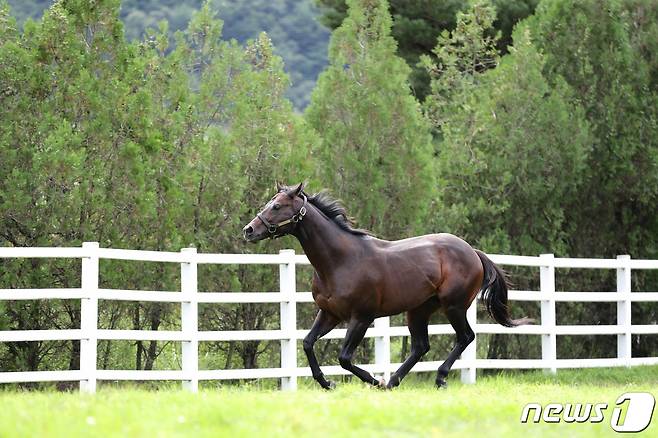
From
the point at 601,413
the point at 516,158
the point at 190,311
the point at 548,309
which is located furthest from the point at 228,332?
the point at 516,158

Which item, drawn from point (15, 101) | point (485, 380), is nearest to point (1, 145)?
point (15, 101)

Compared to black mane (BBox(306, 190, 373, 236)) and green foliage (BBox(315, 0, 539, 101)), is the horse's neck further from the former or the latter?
Result: green foliage (BBox(315, 0, 539, 101))

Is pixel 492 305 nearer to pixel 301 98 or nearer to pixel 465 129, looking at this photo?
pixel 465 129

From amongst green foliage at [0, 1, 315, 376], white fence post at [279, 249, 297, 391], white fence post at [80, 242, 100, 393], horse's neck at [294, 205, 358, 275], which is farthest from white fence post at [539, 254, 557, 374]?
white fence post at [80, 242, 100, 393]

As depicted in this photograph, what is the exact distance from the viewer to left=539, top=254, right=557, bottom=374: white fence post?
1473 centimetres

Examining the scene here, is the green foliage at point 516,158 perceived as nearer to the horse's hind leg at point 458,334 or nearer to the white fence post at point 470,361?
the white fence post at point 470,361

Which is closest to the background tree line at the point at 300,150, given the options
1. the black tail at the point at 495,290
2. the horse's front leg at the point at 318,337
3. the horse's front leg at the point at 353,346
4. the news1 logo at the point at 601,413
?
the horse's front leg at the point at 318,337

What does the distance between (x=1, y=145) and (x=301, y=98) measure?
54843mm

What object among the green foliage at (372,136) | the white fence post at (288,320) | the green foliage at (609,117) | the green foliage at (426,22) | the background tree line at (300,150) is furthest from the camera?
the green foliage at (426,22)

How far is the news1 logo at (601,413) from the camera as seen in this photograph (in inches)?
305

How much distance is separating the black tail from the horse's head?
2.13 meters

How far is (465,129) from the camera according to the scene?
1761 centimetres

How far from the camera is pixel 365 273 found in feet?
35.4

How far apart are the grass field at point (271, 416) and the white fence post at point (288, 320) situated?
3.34m
